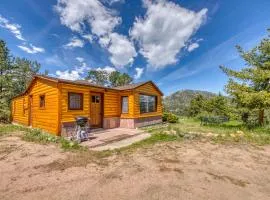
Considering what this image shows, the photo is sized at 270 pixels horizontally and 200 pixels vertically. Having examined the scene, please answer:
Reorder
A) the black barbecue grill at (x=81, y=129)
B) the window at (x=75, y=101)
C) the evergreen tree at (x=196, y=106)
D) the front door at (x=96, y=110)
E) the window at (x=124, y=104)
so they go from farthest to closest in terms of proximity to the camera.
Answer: the evergreen tree at (x=196, y=106) → the window at (x=124, y=104) → the front door at (x=96, y=110) → the window at (x=75, y=101) → the black barbecue grill at (x=81, y=129)

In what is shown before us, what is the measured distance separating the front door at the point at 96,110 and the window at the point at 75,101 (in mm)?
990

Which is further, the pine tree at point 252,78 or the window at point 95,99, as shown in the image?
the pine tree at point 252,78

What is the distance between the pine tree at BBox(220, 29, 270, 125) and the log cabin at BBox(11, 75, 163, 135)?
615 cm

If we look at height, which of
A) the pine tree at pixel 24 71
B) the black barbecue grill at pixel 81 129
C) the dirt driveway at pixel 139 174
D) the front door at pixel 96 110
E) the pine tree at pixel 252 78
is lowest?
the dirt driveway at pixel 139 174

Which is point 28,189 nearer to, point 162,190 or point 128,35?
point 162,190

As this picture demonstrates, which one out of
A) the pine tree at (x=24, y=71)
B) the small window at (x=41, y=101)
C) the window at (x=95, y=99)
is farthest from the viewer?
the pine tree at (x=24, y=71)

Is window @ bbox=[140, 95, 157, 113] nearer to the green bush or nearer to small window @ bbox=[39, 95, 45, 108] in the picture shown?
the green bush

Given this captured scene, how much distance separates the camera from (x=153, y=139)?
8.09m

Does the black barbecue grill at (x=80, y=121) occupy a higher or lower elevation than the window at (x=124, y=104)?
lower

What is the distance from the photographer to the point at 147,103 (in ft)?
44.9

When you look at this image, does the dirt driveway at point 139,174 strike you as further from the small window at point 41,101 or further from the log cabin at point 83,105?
the small window at point 41,101

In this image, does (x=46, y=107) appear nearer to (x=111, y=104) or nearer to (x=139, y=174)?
(x=111, y=104)

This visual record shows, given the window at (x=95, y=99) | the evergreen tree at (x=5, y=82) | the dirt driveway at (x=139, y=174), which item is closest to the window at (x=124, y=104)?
the window at (x=95, y=99)

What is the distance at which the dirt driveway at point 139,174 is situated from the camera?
10.3 feet
